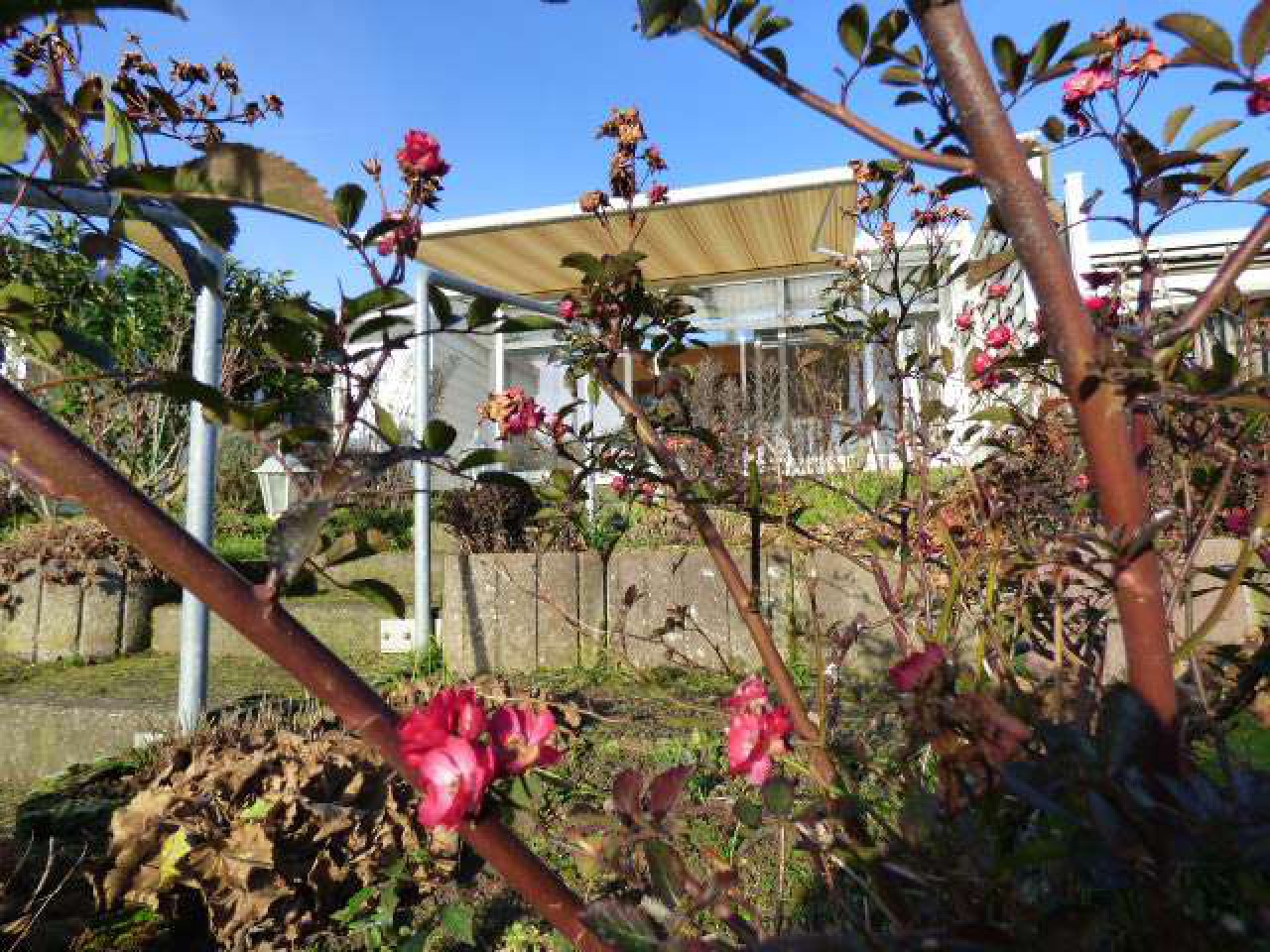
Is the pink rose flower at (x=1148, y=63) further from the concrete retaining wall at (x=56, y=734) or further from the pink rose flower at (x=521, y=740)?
the concrete retaining wall at (x=56, y=734)

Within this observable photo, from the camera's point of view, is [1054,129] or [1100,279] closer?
[1054,129]

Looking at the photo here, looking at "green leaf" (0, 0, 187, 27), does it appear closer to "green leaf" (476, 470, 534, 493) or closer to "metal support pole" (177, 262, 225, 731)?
"green leaf" (476, 470, 534, 493)

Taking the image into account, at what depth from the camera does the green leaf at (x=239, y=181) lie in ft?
1.54

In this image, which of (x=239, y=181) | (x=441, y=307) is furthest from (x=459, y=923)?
(x=239, y=181)

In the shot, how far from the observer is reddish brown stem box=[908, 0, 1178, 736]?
509mm

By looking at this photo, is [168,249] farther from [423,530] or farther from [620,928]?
[423,530]

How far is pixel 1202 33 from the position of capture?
566 millimetres

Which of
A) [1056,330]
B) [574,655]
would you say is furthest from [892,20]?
[574,655]

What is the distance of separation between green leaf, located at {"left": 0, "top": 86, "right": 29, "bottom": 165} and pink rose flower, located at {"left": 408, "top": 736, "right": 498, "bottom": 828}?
43 cm

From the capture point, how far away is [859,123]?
2.09ft

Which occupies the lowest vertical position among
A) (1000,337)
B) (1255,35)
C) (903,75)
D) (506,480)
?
(506,480)

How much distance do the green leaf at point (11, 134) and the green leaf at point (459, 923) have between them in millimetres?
1411

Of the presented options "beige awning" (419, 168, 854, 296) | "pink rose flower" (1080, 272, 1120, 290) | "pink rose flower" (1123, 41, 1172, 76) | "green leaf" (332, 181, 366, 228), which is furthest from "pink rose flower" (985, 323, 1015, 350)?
"beige awning" (419, 168, 854, 296)

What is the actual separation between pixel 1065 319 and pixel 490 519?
12.4 ft
